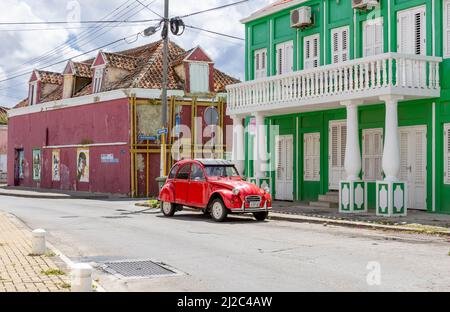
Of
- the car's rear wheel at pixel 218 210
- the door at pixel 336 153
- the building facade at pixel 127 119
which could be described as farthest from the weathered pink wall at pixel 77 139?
the car's rear wheel at pixel 218 210

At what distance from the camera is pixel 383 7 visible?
2072cm

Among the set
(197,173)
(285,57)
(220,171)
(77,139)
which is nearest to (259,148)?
(285,57)

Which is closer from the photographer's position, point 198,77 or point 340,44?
point 340,44

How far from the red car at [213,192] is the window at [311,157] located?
625 cm

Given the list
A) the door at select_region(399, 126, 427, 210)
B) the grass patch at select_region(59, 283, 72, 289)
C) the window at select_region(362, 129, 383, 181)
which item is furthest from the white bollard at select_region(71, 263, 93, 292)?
the window at select_region(362, 129, 383, 181)

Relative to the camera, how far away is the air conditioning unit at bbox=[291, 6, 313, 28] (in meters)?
23.5

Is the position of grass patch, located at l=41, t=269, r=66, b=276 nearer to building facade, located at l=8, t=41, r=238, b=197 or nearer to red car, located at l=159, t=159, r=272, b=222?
red car, located at l=159, t=159, r=272, b=222

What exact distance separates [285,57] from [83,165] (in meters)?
16.8

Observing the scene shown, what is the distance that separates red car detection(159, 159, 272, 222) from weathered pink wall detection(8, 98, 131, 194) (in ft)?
46.4

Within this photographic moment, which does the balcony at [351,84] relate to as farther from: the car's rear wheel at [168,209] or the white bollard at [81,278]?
the white bollard at [81,278]

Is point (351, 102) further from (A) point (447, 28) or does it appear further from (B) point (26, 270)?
(B) point (26, 270)

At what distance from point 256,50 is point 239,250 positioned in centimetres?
1701

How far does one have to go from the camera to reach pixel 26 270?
9102 mm
